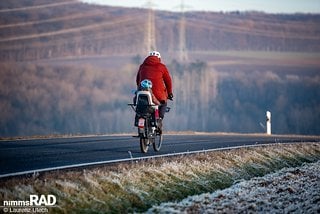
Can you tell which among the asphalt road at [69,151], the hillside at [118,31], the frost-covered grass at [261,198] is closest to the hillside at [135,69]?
the hillside at [118,31]

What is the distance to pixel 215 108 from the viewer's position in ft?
477

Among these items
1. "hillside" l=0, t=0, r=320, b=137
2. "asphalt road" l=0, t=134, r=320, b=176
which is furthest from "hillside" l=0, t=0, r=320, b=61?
"asphalt road" l=0, t=134, r=320, b=176

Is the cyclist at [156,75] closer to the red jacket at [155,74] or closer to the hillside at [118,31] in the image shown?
the red jacket at [155,74]

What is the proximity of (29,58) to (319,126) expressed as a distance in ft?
167

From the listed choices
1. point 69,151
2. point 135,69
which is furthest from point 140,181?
point 135,69

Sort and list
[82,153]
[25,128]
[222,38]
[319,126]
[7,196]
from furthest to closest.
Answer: [222,38] < [319,126] < [25,128] < [82,153] < [7,196]

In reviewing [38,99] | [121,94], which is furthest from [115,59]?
[38,99]

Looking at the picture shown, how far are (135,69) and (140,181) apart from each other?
365 feet

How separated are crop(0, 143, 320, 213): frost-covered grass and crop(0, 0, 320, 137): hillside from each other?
9463cm

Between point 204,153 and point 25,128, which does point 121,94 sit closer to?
point 25,128

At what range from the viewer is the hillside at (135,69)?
123 metres

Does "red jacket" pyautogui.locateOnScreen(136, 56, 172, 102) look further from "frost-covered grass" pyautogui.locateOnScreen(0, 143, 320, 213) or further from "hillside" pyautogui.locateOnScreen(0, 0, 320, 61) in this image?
"hillside" pyautogui.locateOnScreen(0, 0, 320, 61)

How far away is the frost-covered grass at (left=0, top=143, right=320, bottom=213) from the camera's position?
41.6 feet

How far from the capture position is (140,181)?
14.8m
